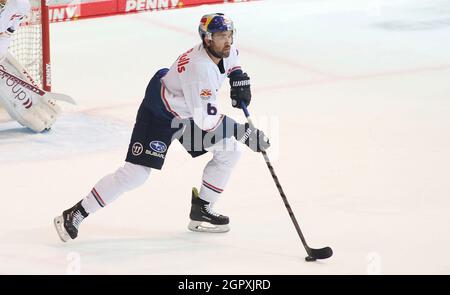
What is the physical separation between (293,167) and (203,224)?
110cm

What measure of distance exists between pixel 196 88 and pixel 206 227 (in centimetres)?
78

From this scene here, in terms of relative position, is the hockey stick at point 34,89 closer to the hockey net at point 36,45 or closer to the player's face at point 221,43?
the hockey net at point 36,45

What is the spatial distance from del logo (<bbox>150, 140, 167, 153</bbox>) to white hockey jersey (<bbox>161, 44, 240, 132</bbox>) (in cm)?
14

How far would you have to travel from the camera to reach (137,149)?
5609mm

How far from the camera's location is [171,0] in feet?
36.8

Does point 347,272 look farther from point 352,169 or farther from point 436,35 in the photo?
point 436,35

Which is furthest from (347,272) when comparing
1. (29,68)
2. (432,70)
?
(432,70)

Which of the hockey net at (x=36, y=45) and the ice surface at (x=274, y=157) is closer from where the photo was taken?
the ice surface at (x=274, y=157)

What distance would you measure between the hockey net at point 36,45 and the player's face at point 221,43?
8.73ft

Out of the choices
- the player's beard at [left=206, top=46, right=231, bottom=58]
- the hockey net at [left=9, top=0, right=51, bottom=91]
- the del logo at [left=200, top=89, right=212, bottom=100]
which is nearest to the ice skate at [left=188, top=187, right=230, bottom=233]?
the del logo at [left=200, top=89, right=212, bottom=100]

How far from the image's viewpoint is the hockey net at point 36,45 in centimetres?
797

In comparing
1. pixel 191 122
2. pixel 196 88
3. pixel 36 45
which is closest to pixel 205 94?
pixel 196 88

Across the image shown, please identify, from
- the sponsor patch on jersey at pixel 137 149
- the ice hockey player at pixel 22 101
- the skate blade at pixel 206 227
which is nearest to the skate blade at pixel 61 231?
the sponsor patch on jersey at pixel 137 149

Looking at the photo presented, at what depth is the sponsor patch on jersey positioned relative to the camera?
18.4 feet
